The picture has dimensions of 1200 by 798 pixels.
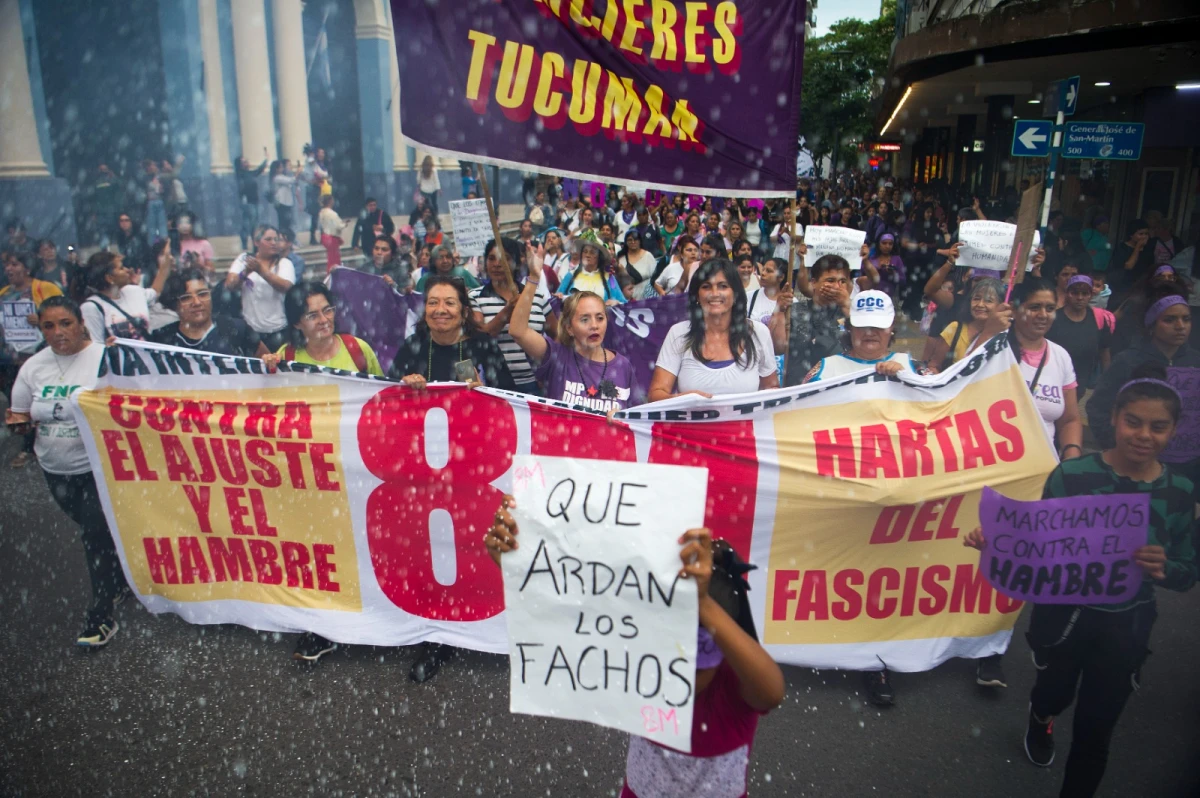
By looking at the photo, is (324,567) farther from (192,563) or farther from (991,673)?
(991,673)

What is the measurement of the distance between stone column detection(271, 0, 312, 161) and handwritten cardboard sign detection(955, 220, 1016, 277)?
1546 cm

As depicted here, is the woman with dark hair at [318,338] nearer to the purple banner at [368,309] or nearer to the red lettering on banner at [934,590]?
the purple banner at [368,309]

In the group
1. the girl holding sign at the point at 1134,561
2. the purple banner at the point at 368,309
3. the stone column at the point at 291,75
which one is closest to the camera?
the girl holding sign at the point at 1134,561

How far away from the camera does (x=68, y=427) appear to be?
4.49 metres

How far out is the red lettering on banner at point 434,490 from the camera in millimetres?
4188

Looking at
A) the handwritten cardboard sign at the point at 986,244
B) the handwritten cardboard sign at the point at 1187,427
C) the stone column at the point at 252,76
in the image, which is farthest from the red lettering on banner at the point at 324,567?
the stone column at the point at 252,76

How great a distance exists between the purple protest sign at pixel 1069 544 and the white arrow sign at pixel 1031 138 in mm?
7608

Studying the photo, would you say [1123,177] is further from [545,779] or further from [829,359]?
[545,779]

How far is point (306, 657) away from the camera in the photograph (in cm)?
430

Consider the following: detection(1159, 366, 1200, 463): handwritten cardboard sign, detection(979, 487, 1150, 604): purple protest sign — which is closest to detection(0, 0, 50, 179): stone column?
detection(979, 487, 1150, 604): purple protest sign

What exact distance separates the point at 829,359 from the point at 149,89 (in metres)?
17.7

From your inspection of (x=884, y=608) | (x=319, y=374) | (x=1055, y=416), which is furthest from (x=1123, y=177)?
(x=319, y=374)

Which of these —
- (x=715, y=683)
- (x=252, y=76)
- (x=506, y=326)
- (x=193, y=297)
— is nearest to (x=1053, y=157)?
(x=506, y=326)

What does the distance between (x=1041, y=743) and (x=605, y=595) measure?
2.45 m
